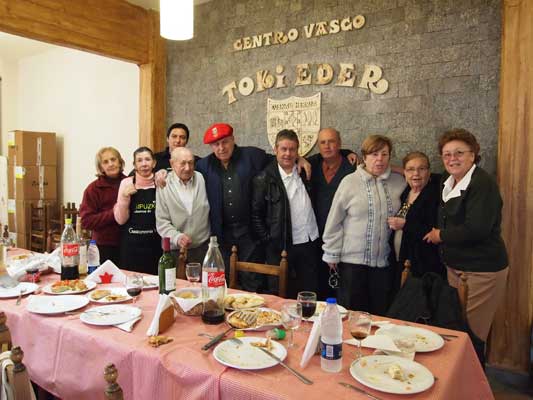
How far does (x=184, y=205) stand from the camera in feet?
8.86

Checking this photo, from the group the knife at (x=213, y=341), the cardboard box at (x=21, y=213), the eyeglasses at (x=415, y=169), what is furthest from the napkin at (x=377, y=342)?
the cardboard box at (x=21, y=213)

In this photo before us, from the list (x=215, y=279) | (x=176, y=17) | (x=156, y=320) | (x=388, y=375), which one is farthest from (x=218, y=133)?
(x=388, y=375)

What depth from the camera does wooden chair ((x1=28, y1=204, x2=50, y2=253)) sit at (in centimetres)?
530

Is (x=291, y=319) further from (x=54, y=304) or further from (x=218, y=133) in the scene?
(x=218, y=133)

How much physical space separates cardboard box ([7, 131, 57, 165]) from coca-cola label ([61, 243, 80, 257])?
13.3ft

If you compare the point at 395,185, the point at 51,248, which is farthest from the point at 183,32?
the point at 51,248

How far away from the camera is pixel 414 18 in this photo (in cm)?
309

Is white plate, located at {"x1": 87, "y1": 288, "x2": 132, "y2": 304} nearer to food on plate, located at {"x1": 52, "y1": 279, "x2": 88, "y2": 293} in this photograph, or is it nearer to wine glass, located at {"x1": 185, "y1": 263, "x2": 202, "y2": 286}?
food on plate, located at {"x1": 52, "y1": 279, "x2": 88, "y2": 293}

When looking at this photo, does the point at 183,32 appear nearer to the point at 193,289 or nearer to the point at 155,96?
the point at 193,289

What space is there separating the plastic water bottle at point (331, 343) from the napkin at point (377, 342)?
0.60 ft

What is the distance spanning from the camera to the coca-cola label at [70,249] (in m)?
2.09

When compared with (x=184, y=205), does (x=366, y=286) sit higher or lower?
lower

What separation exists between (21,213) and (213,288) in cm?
488

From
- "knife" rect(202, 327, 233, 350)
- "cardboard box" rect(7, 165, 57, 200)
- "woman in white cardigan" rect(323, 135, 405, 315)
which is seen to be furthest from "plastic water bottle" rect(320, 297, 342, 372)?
"cardboard box" rect(7, 165, 57, 200)
